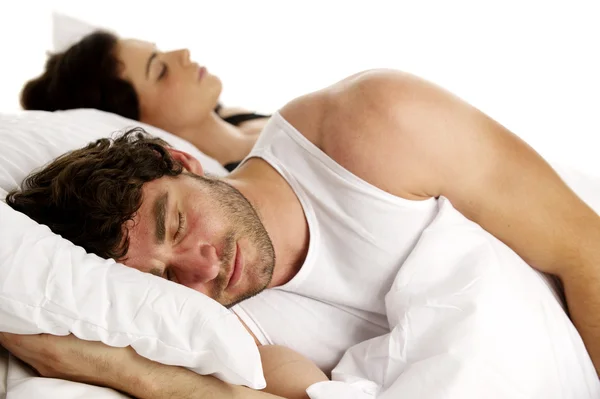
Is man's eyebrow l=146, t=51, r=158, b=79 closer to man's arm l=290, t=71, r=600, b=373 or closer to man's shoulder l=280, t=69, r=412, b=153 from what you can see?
man's shoulder l=280, t=69, r=412, b=153

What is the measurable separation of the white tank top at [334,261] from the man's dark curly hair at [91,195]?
0.30 meters

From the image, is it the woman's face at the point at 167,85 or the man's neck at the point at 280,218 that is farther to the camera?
the woman's face at the point at 167,85

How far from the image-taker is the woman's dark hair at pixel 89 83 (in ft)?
7.27

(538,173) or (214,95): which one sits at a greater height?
(538,173)

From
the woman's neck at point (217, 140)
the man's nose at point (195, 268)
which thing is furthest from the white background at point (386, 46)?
the man's nose at point (195, 268)

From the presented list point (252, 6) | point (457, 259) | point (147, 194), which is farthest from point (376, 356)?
point (252, 6)

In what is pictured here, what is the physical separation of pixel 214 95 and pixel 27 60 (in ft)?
2.84

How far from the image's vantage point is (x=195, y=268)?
1.26m

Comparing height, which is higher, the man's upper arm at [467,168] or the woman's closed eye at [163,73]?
the man's upper arm at [467,168]

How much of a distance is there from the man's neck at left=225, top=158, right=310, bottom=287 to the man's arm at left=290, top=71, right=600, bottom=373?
157 millimetres

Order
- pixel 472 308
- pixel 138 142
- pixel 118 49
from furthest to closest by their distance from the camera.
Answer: pixel 118 49, pixel 138 142, pixel 472 308

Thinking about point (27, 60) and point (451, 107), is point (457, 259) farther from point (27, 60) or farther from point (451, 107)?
point (27, 60)

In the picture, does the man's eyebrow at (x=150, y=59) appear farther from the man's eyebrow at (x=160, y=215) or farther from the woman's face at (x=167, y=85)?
the man's eyebrow at (x=160, y=215)

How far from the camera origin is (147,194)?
1.31 metres
